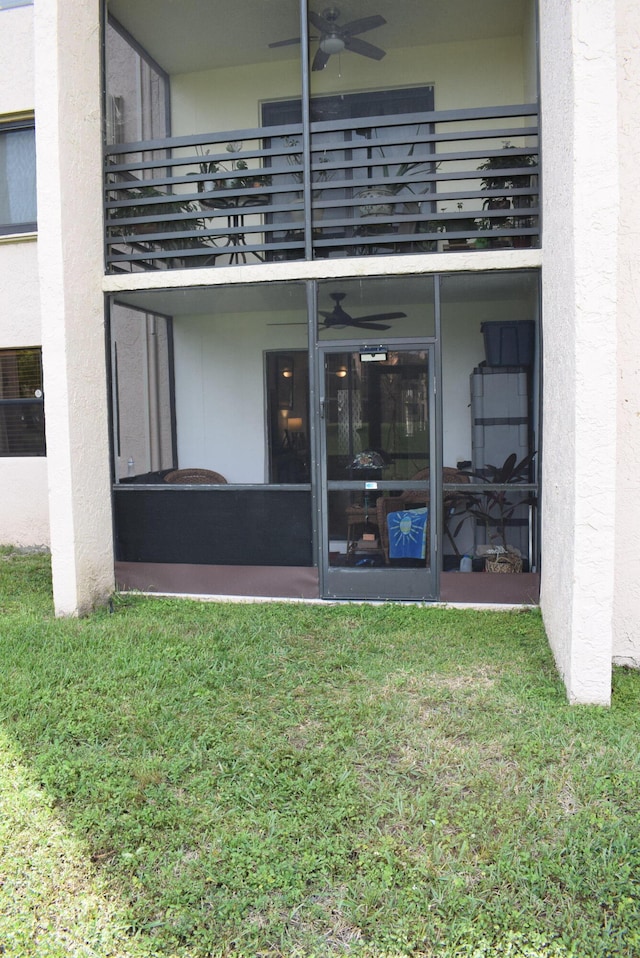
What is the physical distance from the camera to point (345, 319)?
20.7 feet

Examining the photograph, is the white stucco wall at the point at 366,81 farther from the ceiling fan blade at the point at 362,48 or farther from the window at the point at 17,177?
the window at the point at 17,177

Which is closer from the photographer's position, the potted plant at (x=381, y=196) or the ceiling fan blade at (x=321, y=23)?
the potted plant at (x=381, y=196)

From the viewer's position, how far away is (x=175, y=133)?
8.48m

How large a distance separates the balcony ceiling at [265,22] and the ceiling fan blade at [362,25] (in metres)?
0.26

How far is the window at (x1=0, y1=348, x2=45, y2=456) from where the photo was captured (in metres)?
8.52

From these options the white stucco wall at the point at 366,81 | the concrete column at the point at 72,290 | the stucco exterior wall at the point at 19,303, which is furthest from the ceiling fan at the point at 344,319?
the stucco exterior wall at the point at 19,303

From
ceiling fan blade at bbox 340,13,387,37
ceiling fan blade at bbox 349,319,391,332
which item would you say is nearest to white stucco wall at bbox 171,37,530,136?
ceiling fan blade at bbox 340,13,387,37

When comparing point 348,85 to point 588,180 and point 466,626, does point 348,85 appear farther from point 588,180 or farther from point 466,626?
point 466,626

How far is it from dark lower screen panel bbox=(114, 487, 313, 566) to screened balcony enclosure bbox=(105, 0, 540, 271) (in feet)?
6.90

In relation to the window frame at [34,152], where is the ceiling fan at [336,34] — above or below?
above

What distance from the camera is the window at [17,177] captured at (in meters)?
8.35

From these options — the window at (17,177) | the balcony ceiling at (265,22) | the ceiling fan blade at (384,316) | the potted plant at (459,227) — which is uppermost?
the balcony ceiling at (265,22)

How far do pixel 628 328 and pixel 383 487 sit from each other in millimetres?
2365

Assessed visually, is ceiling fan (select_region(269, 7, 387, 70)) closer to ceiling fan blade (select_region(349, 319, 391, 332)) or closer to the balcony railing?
the balcony railing
